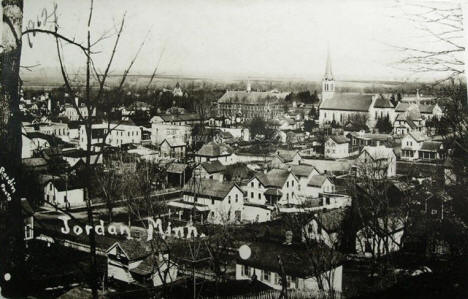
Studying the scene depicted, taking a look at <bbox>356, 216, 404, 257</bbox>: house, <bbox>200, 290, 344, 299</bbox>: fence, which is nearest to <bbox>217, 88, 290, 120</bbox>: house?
<bbox>356, 216, 404, 257</bbox>: house

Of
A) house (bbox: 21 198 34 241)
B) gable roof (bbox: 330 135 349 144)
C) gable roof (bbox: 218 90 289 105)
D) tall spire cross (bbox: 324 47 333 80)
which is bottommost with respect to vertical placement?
house (bbox: 21 198 34 241)

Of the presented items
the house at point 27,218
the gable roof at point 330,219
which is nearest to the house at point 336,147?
the gable roof at point 330,219

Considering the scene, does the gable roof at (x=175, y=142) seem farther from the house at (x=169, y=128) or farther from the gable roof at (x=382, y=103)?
the gable roof at (x=382, y=103)

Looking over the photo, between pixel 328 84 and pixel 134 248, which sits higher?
pixel 328 84

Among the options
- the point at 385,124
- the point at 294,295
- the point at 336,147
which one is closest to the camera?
the point at 294,295

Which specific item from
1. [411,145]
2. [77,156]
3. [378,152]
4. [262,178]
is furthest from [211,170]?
[411,145]

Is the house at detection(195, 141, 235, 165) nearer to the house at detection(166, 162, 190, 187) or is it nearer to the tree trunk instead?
the house at detection(166, 162, 190, 187)

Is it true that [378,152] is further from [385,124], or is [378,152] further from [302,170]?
[302,170]
